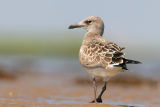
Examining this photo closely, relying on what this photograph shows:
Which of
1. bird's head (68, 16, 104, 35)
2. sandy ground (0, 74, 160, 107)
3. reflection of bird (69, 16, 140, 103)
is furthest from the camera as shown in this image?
bird's head (68, 16, 104, 35)

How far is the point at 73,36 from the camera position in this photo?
3734cm

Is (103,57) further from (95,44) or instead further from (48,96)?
(48,96)

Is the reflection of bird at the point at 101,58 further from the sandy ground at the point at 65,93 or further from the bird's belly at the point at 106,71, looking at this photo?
the sandy ground at the point at 65,93

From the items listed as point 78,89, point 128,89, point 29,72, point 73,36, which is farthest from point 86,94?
point 73,36

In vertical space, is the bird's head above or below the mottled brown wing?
above

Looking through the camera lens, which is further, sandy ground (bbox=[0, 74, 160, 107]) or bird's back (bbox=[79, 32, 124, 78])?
sandy ground (bbox=[0, 74, 160, 107])

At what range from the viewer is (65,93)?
14.1 meters

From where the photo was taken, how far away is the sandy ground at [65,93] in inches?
442

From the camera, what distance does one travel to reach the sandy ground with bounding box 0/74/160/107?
1123cm

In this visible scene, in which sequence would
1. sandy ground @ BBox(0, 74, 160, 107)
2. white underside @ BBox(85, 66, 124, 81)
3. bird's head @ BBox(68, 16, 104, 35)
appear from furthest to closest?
bird's head @ BBox(68, 16, 104, 35) < sandy ground @ BBox(0, 74, 160, 107) < white underside @ BBox(85, 66, 124, 81)

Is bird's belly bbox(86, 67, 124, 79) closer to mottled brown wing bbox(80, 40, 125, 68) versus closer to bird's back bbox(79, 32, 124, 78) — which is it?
bird's back bbox(79, 32, 124, 78)

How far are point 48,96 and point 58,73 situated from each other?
731 centimetres

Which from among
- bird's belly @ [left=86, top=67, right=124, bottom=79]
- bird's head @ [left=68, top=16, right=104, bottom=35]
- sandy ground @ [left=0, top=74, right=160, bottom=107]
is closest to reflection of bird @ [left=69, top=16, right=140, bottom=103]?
bird's belly @ [left=86, top=67, right=124, bottom=79]

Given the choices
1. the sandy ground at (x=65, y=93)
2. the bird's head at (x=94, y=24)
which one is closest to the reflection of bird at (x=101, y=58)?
the bird's head at (x=94, y=24)
